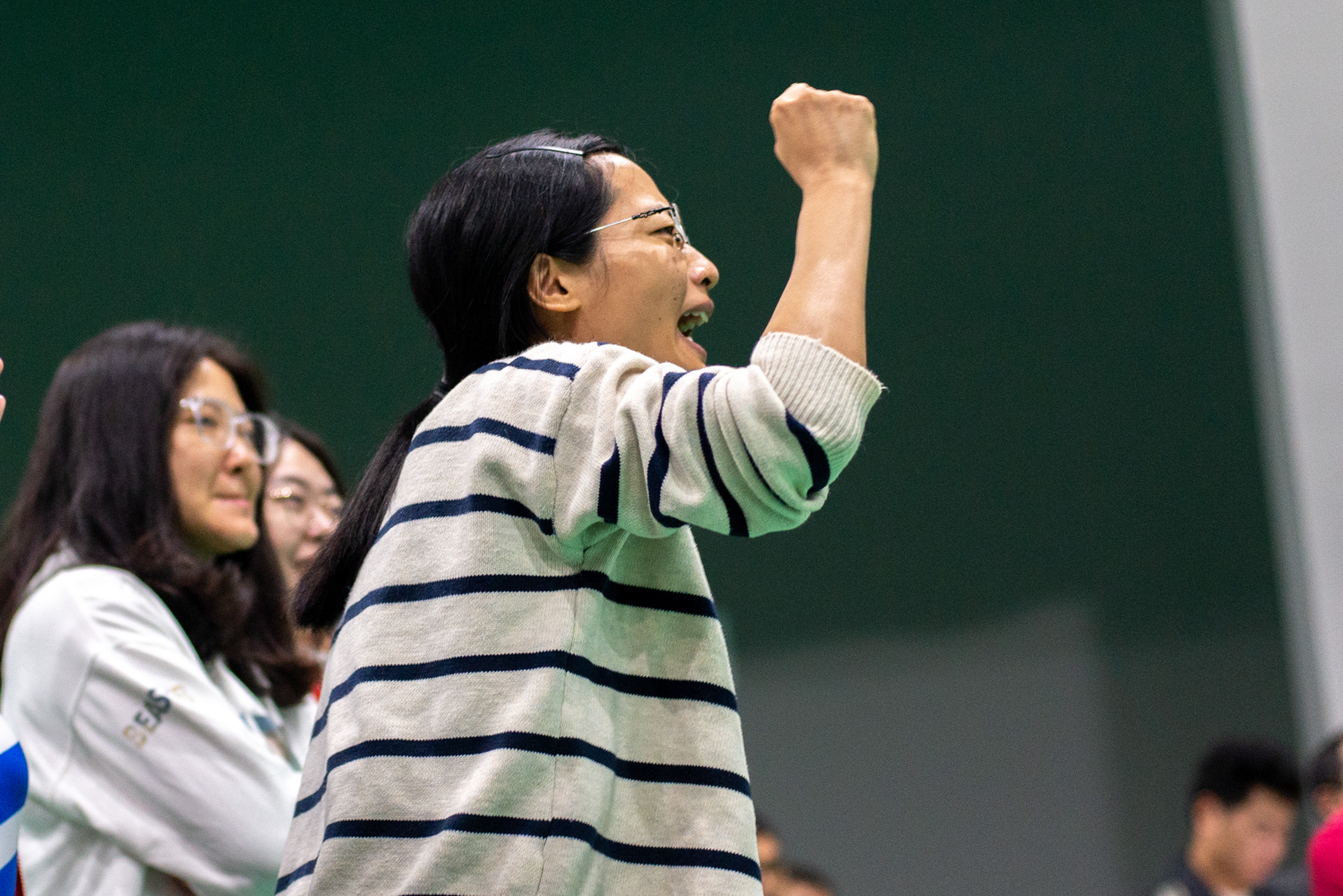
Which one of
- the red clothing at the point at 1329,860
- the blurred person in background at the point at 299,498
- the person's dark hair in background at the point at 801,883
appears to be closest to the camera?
the red clothing at the point at 1329,860

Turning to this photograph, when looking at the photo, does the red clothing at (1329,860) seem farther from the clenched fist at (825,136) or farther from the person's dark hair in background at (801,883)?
the person's dark hair in background at (801,883)

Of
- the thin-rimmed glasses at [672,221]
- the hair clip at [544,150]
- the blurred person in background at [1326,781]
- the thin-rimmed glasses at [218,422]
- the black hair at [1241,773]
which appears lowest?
the black hair at [1241,773]

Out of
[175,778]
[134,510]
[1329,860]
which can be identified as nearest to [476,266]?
[175,778]

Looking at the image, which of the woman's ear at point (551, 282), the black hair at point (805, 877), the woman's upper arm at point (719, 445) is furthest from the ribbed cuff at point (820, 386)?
the black hair at point (805, 877)

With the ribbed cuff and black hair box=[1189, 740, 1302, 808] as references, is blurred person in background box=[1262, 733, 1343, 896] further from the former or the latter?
the ribbed cuff

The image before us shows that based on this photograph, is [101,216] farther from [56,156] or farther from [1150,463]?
[1150,463]

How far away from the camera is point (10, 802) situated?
4.17 feet

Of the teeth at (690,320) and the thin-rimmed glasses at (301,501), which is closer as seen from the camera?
the teeth at (690,320)

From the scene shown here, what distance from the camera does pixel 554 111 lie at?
5.68 m

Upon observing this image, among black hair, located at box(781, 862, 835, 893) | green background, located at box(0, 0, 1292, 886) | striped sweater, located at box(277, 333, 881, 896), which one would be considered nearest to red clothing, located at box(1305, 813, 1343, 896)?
striped sweater, located at box(277, 333, 881, 896)

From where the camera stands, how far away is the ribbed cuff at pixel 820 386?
1.06 metres

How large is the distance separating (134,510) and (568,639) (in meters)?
1.14

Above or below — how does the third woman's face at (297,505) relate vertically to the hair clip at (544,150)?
below

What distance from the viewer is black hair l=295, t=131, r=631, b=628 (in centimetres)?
134
